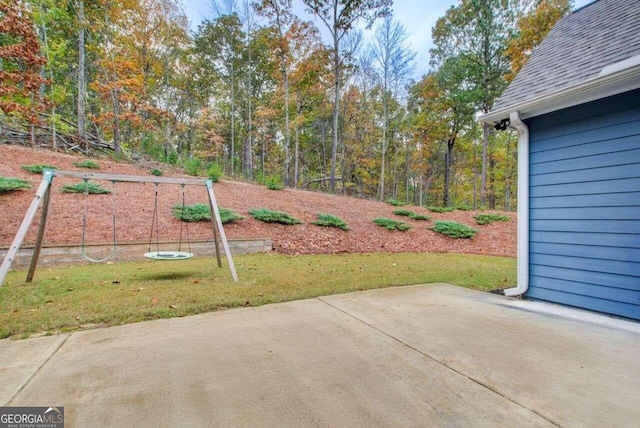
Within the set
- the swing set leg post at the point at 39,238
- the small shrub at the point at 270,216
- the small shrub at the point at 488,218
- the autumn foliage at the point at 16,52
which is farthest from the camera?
the small shrub at the point at 488,218

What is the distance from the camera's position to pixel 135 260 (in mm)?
4637

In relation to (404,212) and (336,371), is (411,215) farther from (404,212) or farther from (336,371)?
(336,371)

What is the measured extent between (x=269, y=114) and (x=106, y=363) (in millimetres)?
14397

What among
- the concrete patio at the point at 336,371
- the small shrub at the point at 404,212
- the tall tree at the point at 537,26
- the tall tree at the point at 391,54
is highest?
the tall tree at the point at 391,54

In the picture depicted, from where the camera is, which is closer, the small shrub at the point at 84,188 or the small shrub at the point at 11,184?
the small shrub at the point at 11,184

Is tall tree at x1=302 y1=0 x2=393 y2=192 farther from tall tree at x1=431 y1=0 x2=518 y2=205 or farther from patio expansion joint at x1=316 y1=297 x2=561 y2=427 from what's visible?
patio expansion joint at x1=316 y1=297 x2=561 y2=427

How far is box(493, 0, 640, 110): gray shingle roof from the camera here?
2.71 meters

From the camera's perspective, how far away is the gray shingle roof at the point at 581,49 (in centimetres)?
271

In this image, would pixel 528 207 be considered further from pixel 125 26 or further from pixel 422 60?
pixel 125 26

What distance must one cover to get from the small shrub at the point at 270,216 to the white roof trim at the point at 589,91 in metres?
4.61

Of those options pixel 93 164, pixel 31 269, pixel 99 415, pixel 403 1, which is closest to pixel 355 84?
pixel 403 1

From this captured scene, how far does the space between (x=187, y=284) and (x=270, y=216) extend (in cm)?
330

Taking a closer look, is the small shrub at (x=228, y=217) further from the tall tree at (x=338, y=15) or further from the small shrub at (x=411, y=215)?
the tall tree at (x=338, y=15)

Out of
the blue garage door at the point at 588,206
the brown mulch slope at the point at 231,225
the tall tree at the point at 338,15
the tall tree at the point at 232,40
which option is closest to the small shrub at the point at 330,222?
the brown mulch slope at the point at 231,225
